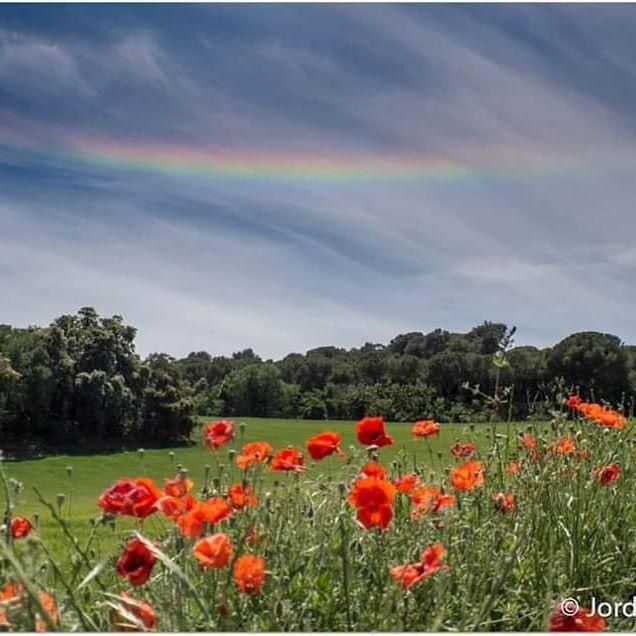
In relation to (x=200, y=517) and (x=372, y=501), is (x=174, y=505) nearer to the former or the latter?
(x=200, y=517)

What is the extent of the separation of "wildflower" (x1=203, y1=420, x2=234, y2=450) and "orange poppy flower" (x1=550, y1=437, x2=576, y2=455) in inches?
55.5

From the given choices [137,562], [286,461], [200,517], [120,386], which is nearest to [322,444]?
[286,461]

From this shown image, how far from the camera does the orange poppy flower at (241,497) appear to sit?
2.14 metres

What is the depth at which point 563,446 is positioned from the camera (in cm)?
300

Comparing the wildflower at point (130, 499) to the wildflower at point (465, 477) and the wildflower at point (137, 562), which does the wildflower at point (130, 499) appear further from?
the wildflower at point (465, 477)

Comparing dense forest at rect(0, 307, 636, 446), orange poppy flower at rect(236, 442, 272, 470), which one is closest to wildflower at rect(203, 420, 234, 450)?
orange poppy flower at rect(236, 442, 272, 470)

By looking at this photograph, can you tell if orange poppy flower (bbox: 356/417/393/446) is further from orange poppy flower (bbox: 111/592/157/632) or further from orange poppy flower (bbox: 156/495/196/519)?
orange poppy flower (bbox: 111/592/157/632)

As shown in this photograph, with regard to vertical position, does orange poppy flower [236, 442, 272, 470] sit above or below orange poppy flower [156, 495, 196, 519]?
above

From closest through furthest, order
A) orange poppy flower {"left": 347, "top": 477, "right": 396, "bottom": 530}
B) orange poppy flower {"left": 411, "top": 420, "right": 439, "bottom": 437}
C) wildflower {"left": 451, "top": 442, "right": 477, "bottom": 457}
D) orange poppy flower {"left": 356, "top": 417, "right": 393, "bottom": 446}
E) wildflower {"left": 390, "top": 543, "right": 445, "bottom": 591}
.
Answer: wildflower {"left": 390, "top": 543, "right": 445, "bottom": 591} → orange poppy flower {"left": 347, "top": 477, "right": 396, "bottom": 530} → orange poppy flower {"left": 356, "top": 417, "right": 393, "bottom": 446} → orange poppy flower {"left": 411, "top": 420, "right": 439, "bottom": 437} → wildflower {"left": 451, "top": 442, "right": 477, "bottom": 457}

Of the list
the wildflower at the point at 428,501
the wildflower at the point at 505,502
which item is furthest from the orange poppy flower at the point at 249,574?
the wildflower at the point at 505,502

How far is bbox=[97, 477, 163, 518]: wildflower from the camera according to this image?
5.80 ft

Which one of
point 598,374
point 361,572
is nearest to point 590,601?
point 361,572

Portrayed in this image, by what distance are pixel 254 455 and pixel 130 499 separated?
0.52 metres

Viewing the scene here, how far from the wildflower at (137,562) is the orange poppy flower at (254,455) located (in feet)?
1.68
